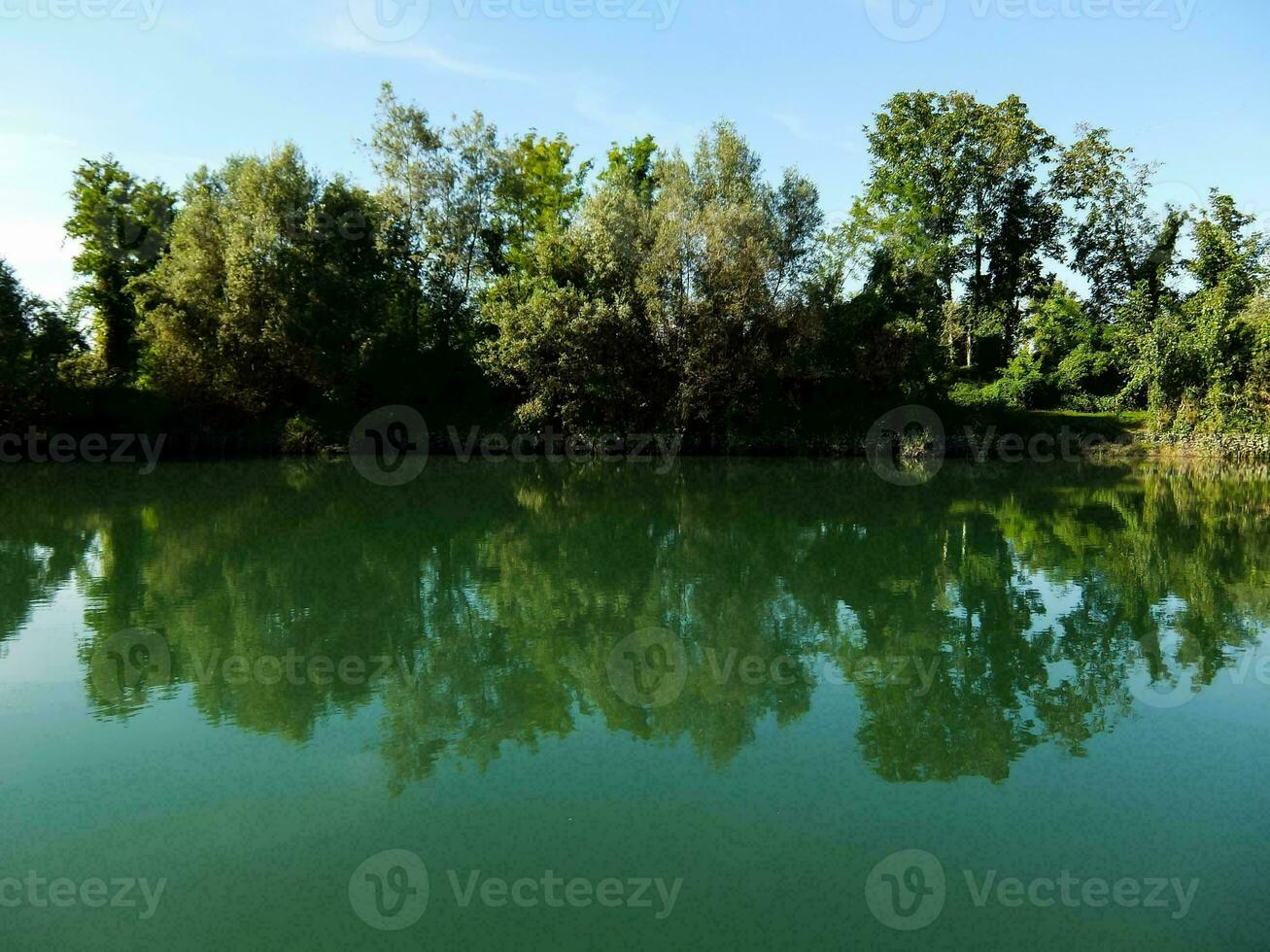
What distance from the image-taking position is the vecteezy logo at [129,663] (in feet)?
22.6

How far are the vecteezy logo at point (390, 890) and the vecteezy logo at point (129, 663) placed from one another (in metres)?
3.38

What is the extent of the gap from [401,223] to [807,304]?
1544 centimetres

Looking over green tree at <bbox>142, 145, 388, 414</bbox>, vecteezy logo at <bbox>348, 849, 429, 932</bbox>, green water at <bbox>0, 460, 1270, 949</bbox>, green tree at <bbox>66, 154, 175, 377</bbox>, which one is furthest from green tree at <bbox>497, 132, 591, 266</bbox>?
vecteezy logo at <bbox>348, 849, 429, 932</bbox>

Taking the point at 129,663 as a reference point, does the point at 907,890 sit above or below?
below

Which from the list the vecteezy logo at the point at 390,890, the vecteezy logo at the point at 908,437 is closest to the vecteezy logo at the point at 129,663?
the vecteezy logo at the point at 390,890

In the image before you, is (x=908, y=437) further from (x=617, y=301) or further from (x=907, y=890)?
(x=907, y=890)

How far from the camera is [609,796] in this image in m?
5.00

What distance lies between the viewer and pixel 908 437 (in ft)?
103

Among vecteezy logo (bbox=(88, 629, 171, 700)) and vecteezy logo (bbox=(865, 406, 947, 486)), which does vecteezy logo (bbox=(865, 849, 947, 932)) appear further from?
vecteezy logo (bbox=(865, 406, 947, 486))

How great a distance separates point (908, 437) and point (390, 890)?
29.5m

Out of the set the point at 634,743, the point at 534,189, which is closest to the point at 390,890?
the point at 634,743

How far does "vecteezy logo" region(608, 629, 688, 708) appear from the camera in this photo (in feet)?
21.9

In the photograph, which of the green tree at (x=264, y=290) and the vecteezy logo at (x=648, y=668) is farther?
the green tree at (x=264, y=290)

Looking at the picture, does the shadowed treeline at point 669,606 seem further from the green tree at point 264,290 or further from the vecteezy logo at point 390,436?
the green tree at point 264,290
